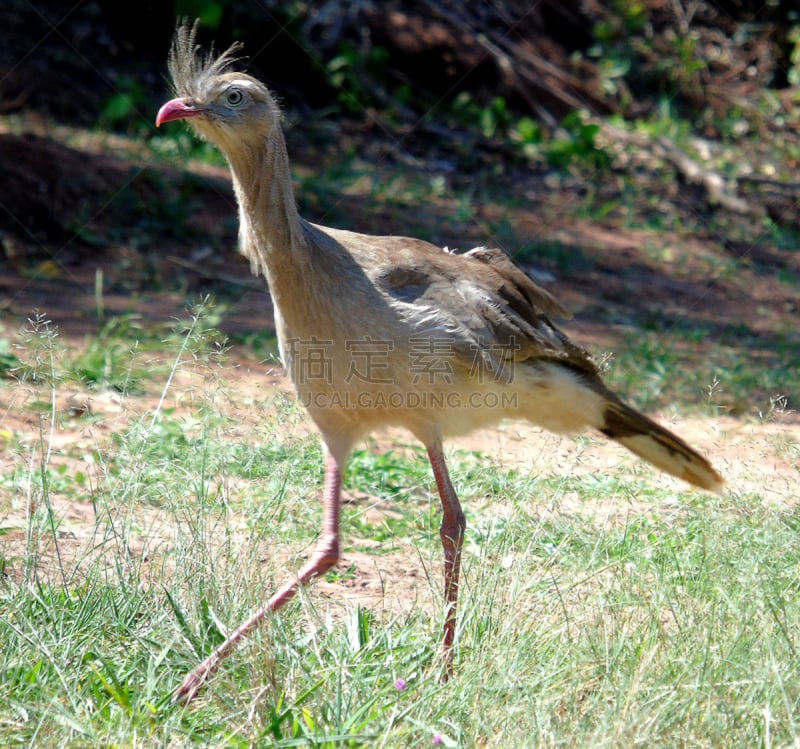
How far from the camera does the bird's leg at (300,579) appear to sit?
2426 millimetres

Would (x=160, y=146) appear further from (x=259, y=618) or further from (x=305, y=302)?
(x=259, y=618)

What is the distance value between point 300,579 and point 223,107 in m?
1.28

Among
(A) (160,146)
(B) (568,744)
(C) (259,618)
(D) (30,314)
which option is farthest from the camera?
(A) (160,146)

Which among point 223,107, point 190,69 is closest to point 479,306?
point 223,107

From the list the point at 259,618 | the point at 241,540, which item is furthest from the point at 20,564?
the point at 259,618

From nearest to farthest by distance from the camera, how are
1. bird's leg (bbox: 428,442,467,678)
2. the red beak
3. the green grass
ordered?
the green grass
the red beak
bird's leg (bbox: 428,442,467,678)

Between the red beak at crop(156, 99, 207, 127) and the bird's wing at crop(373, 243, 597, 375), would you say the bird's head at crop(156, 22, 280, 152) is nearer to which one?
the red beak at crop(156, 99, 207, 127)

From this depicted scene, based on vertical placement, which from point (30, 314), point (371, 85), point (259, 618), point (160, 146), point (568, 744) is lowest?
point (568, 744)

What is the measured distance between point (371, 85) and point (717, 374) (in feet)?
15.8

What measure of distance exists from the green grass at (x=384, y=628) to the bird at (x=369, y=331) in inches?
4.4

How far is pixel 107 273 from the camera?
5980 millimetres

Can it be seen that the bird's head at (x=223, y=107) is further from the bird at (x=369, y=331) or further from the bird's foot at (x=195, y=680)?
the bird's foot at (x=195, y=680)

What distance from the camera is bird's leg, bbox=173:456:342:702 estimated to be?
243cm

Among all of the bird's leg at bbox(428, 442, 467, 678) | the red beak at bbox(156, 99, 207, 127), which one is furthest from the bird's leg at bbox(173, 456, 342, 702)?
the red beak at bbox(156, 99, 207, 127)
